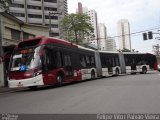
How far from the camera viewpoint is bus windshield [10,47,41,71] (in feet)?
68.9

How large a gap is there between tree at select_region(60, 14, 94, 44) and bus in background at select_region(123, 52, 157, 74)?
15531mm

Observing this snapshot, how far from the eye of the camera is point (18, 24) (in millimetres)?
39531

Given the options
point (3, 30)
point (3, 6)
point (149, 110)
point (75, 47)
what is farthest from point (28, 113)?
point (3, 30)

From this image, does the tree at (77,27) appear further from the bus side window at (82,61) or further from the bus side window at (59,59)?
the bus side window at (59,59)

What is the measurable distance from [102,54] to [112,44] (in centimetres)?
9291

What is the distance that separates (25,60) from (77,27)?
39645 millimetres

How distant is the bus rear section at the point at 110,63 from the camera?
37.6 meters

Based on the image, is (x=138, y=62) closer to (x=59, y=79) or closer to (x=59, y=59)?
(x=59, y=59)

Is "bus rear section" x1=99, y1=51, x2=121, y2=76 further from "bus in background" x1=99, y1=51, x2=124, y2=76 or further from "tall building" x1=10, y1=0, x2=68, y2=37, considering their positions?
"tall building" x1=10, y1=0, x2=68, y2=37

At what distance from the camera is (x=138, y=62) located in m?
45.5

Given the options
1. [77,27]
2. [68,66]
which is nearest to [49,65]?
[68,66]

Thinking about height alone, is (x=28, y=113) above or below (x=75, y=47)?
below

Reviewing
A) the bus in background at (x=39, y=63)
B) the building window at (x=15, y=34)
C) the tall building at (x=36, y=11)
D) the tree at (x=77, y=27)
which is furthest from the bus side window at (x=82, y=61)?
the tall building at (x=36, y=11)

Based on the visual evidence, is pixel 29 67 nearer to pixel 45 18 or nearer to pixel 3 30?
pixel 3 30
